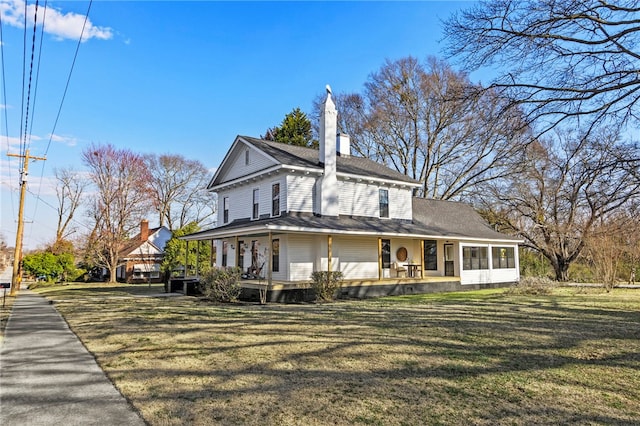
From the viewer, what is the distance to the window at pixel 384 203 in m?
20.2

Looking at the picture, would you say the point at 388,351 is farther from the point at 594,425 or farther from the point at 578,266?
the point at 578,266

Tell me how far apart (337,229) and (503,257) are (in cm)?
1210

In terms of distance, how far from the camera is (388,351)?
627 centimetres

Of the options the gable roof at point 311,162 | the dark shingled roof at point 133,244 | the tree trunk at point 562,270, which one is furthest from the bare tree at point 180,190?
the tree trunk at point 562,270

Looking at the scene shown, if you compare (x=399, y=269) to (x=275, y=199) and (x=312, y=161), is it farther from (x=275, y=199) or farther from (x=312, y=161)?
(x=275, y=199)

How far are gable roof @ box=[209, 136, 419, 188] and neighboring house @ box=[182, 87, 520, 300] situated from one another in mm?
76

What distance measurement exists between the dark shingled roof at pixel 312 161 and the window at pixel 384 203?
78cm

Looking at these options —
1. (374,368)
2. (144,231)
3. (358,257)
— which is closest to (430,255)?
(358,257)

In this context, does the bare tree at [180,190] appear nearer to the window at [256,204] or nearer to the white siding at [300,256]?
the window at [256,204]

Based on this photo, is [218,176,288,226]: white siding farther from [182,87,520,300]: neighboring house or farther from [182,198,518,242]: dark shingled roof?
[182,198,518,242]: dark shingled roof

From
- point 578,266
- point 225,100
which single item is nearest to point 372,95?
point 225,100

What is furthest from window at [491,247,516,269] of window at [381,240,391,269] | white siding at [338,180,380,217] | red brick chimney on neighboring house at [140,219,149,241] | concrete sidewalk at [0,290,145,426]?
red brick chimney on neighboring house at [140,219,149,241]

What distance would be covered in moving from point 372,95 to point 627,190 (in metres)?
23.7

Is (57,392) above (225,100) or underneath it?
underneath
